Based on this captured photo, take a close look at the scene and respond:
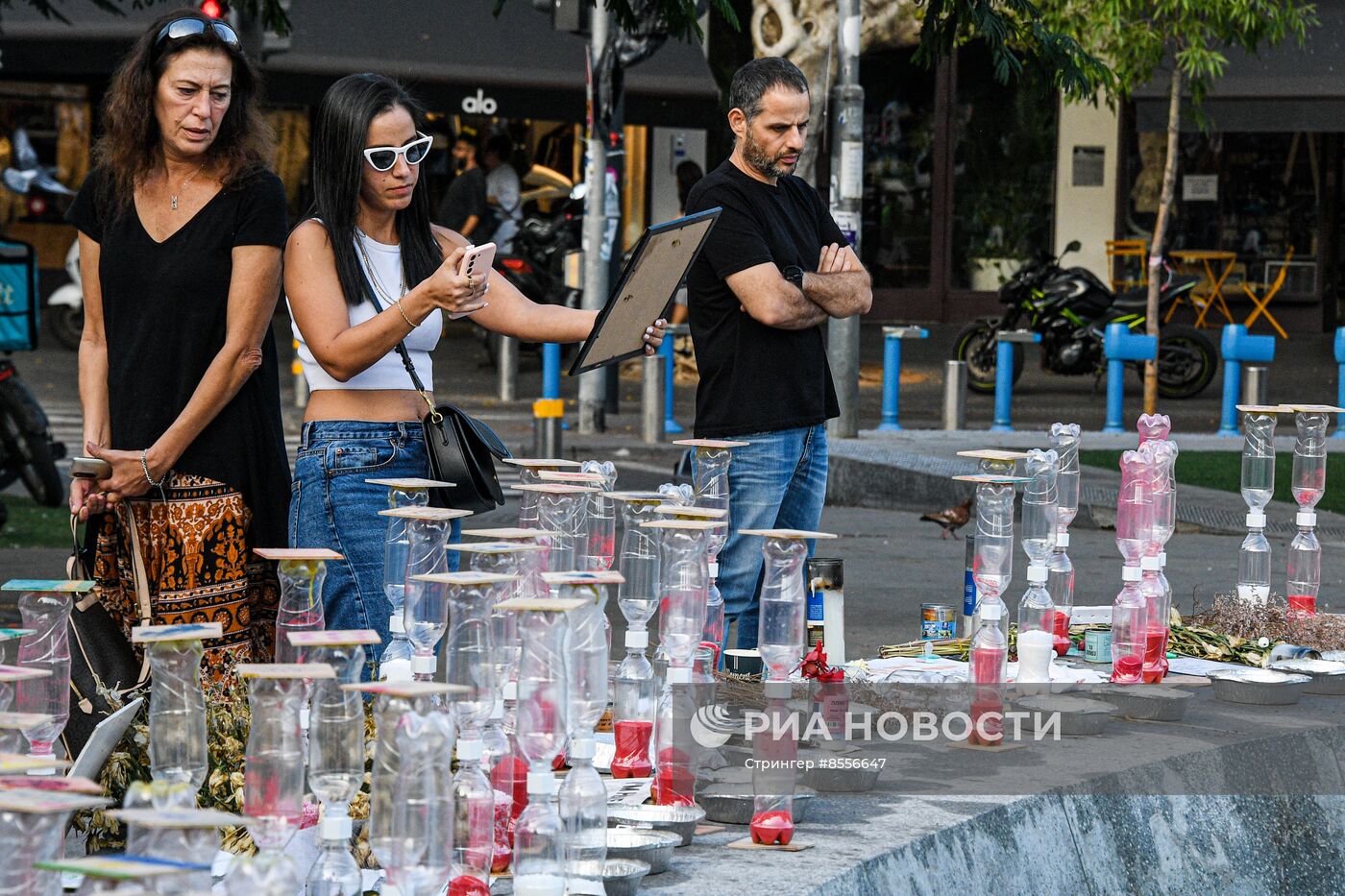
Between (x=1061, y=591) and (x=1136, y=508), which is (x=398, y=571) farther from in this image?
(x=1061, y=591)

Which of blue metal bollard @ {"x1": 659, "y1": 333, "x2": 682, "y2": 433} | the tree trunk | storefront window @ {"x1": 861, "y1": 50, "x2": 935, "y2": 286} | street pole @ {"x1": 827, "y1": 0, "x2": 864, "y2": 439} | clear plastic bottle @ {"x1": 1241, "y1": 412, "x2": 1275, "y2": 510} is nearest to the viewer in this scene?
clear plastic bottle @ {"x1": 1241, "y1": 412, "x2": 1275, "y2": 510}

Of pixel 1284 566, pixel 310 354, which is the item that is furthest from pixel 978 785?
pixel 1284 566

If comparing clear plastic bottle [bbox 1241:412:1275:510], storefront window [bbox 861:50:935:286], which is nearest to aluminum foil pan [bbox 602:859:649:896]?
clear plastic bottle [bbox 1241:412:1275:510]

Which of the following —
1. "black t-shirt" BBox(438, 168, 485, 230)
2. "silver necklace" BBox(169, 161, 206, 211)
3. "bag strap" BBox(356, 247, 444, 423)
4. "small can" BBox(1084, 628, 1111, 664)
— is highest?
"black t-shirt" BBox(438, 168, 485, 230)

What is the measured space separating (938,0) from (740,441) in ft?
10.8

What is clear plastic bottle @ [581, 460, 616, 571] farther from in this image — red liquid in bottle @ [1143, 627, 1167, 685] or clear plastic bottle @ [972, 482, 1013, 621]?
red liquid in bottle @ [1143, 627, 1167, 685]

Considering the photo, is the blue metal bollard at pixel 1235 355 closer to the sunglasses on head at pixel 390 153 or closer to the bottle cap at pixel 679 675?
the bottle cap at pixel 679 675

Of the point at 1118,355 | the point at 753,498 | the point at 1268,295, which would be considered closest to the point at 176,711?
the point at 753,498

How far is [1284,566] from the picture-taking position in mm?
8867

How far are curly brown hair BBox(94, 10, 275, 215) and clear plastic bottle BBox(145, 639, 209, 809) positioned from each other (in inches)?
53.0

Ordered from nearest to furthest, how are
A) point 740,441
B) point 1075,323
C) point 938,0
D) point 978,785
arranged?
point 978,785, point 740,441, point 938,0, point 1075,323

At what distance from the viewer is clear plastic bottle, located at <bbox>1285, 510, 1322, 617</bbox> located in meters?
6.48

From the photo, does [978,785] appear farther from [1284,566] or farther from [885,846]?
[1284,566]

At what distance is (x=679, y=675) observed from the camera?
4.13m
